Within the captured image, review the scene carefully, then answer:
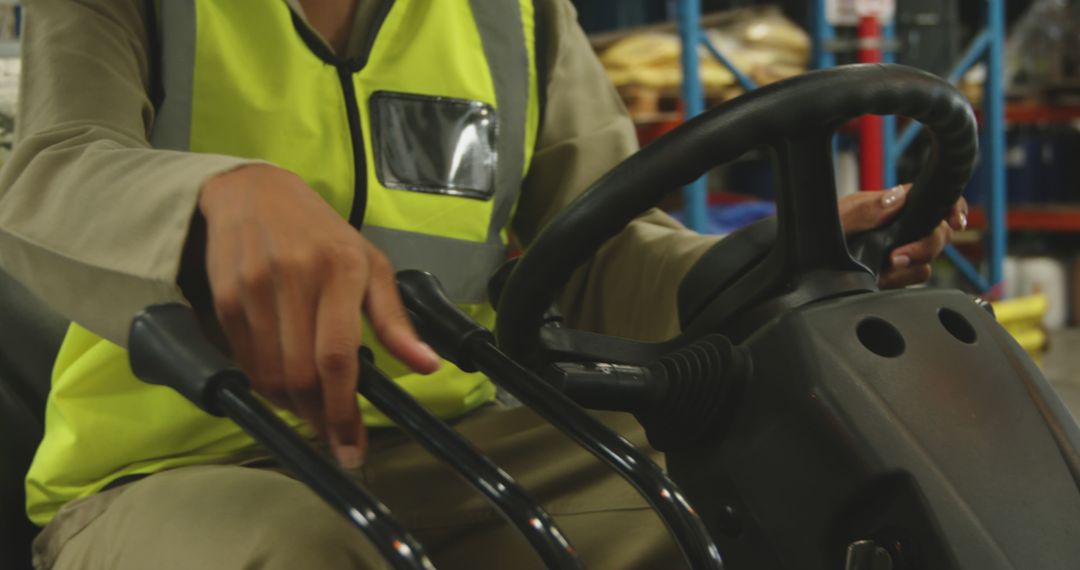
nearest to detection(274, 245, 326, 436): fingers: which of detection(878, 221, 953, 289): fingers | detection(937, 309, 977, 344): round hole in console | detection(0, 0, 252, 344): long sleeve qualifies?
detection(0, 0, 252, 344): long sleeve

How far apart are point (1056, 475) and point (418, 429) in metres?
0.39

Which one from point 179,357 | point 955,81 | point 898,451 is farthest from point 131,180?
point 955,81

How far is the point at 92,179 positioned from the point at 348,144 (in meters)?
0.37

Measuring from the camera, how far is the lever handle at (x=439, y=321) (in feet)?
2.58

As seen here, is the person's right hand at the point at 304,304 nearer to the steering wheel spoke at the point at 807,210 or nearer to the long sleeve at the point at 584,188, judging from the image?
the steering wheel spoke at the point at 807,210

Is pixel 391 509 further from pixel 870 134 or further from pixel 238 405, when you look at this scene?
pixel 870 134

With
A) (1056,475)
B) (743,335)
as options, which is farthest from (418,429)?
(1056,475)

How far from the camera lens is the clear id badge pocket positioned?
116 centimetres

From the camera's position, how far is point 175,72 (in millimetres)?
1048

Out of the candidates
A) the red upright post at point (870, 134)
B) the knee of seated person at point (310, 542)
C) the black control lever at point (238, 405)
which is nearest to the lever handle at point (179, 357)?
the black control lever at point (238, 405)

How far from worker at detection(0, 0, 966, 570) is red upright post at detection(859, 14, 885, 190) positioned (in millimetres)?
2302

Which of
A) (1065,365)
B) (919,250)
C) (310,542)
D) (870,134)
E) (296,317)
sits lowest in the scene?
(1065,365)

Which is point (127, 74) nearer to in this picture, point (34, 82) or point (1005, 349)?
point (34, 82)

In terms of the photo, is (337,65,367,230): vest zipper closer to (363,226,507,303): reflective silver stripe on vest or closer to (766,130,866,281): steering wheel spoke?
(363,226,507,303): reflective silver stripe on vest
